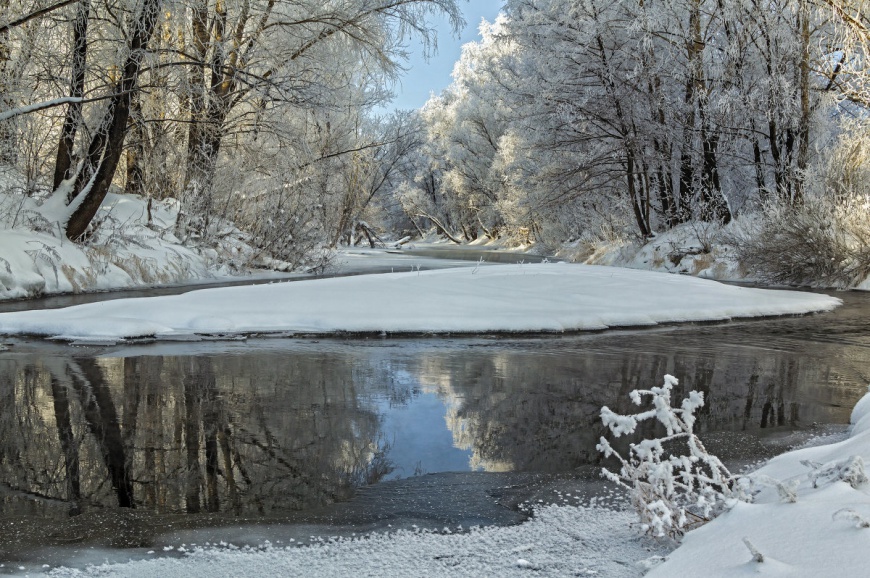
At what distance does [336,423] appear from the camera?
12.7 ft

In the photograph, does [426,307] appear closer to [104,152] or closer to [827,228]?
[104,152]

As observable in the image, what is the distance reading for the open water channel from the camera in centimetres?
259

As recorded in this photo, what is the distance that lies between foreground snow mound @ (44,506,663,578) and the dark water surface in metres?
0.17

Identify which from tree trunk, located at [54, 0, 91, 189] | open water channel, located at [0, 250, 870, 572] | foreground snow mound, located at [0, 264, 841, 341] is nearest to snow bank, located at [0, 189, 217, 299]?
tree trunk, located at [54, 0, 91, 189]

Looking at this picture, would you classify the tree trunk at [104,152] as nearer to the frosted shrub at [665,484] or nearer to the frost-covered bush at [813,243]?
the frosted shrub at [665,484]

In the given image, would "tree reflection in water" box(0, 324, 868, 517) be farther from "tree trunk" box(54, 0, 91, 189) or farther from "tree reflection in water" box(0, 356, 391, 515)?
"tree trunk" box(54, 0, 91, 189)

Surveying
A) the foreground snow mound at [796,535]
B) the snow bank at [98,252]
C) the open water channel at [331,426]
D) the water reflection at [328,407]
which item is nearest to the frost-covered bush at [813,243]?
the water reflection at [328,407]

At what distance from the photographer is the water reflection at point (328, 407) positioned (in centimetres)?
295

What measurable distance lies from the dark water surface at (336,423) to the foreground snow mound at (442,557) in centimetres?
17

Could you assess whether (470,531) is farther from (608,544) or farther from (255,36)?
(255,36)

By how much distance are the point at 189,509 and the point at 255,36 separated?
482 inches

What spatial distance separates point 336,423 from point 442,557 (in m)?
1.76

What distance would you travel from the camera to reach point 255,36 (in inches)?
524

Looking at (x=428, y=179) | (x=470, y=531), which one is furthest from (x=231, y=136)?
(x=428, y=179)
